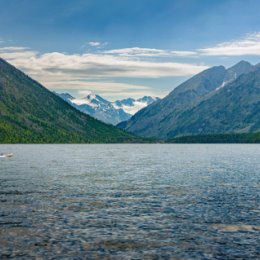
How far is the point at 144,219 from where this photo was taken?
49500 millimetres

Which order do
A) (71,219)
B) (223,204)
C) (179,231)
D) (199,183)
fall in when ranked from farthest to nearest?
(199,183), (223,204), (71,219), (179,231)

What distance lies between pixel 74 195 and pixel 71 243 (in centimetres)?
3135

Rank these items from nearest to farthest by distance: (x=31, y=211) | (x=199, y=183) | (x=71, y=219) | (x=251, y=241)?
(x=251, y=241), (x=71, y=219), (x=31, y=211), (x=199, y=183)

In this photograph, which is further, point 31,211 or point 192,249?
point 31,211

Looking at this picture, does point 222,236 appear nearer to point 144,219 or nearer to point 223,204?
point 144,219

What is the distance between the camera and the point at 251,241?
39781 millimetres

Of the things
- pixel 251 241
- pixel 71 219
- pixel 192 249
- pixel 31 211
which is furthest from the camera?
pixel 31 211

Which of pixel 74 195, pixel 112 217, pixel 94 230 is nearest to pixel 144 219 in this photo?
pixel 112 217

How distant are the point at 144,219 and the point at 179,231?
6.90 metres

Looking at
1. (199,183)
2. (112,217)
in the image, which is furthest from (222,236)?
(199,183)

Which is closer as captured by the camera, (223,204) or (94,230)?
(94,230)

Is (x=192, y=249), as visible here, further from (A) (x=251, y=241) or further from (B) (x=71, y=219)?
(B) (x=71, y=219)

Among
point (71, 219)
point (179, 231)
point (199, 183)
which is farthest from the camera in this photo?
point (199, 183)

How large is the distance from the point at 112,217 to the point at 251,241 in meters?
17.0
